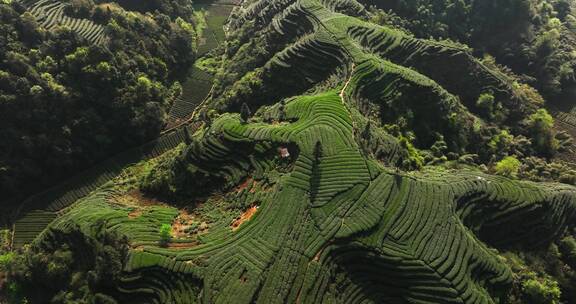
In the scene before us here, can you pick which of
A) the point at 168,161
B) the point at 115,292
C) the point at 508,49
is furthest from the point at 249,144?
the point at 508,49

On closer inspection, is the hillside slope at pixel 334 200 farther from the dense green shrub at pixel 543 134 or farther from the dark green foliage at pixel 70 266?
the dense green shrub at pixel 543 134

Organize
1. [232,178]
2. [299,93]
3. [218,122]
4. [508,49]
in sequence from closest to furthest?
[232,178] → [218,122] → [299,93] → [508,49]

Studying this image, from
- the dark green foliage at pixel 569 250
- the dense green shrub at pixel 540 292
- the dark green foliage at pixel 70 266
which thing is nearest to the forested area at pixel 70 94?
the dark green foliage at pixel 70 266

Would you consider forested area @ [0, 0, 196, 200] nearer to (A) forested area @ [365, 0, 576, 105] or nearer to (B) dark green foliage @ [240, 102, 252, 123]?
(B) dark green foliage @ [240, 102, 252, 123]

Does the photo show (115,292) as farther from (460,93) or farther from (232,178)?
(460,93)

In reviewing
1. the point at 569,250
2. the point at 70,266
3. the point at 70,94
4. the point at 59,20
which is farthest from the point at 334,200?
the point at 59,20

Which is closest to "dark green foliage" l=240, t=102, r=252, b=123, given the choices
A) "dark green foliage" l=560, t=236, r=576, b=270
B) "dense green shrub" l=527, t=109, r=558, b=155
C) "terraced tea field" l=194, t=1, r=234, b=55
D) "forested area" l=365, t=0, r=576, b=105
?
"terraced tea field" l=194, t=1, r=234, b=55

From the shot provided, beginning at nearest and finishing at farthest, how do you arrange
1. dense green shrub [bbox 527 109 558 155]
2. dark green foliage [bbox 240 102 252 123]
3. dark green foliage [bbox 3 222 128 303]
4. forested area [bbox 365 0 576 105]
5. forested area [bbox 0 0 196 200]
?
dark green foliage [bbox 3 222 128 303]
dark green foliage [bbox 240 102 252 123]
forested area [bbox 0 0 196 200]
dense green shrub [bbox 527 109 558 155]
forested area [bbox 365 0 576 105]

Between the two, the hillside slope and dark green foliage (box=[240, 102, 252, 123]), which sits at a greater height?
dark green foliage (box=[240, 102, 252, 123])

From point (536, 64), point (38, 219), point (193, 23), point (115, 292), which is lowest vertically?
point (115, 292)
